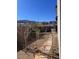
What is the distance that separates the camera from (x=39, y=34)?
92.7 inches
